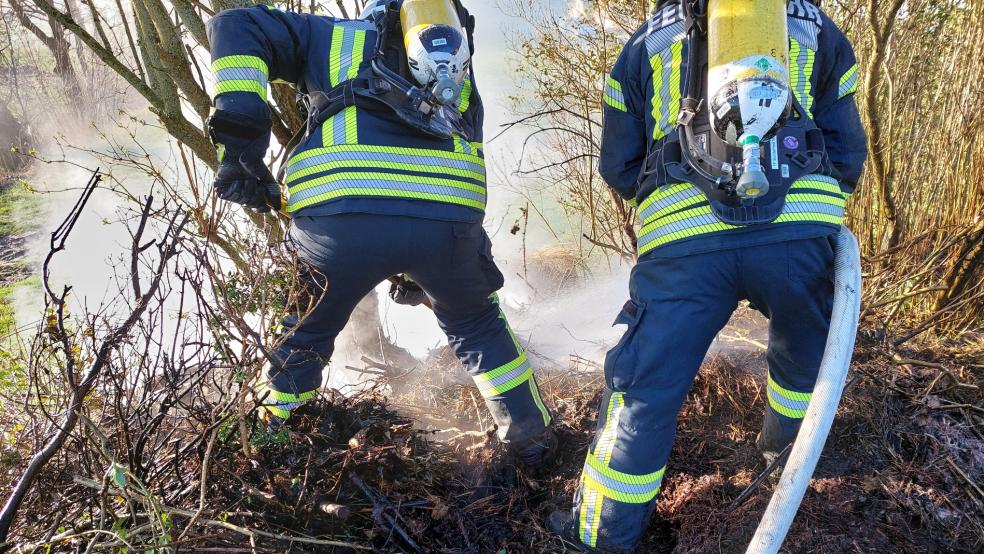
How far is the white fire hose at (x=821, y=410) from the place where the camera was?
1821 mm

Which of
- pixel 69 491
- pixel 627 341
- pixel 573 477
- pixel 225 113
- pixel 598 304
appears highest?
pixel 225 113

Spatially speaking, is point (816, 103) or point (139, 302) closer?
point (139, 302)

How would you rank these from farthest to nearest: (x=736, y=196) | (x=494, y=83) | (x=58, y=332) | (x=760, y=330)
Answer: (x=494, y=83)
(x=760, y=330)
(x=736, y=196)
(x=58, y=332)

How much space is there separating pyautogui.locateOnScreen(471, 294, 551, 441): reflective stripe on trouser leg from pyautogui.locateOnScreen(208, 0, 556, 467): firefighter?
0.38 metres

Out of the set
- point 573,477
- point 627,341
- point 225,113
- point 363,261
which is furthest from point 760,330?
point 225,113

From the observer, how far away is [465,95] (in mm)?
2770

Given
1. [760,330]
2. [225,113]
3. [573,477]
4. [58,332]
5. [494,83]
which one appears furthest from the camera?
[494,83]

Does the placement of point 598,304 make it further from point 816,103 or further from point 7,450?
point 7,450

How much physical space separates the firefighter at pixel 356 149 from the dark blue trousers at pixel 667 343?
871 millimetres

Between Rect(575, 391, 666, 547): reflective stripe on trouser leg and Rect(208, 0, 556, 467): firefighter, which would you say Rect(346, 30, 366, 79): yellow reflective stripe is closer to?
Rect(208, 0, 556, 467): firefighter

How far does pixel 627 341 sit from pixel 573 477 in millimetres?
903

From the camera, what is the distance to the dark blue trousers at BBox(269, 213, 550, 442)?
2.50 metres

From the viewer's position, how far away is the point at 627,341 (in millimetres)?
2256

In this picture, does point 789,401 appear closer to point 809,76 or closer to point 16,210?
point 809,76
